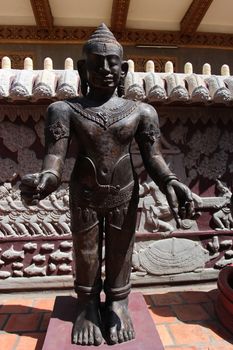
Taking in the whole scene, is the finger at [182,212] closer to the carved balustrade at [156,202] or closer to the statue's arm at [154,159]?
the statue's arm at [154,159]

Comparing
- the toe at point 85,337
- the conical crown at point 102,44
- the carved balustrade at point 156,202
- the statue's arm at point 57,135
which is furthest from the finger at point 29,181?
the carved balustrade at point 156,202

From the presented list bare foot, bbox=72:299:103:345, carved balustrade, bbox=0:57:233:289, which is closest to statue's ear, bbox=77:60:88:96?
carved balustrade, bbox=0:57:233:289

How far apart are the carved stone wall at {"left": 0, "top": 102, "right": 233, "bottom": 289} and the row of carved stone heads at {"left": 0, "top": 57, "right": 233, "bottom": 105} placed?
37 cm

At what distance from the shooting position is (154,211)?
3.74 metres

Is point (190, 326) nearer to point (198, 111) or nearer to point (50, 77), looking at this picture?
point (198, 111)

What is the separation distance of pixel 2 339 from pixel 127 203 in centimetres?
150

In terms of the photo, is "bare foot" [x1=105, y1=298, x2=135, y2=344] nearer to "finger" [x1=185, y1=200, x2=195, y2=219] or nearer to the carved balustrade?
"finger" [x1=185, y1=200, x2=195, y2=219]

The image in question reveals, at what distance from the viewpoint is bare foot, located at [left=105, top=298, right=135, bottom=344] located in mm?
2080

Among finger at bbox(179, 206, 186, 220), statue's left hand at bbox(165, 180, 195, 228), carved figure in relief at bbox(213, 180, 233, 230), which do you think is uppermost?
statue's left hand at bbox(165, 180, 195, 228)

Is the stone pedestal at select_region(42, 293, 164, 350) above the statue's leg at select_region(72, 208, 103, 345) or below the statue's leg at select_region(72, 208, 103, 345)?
below

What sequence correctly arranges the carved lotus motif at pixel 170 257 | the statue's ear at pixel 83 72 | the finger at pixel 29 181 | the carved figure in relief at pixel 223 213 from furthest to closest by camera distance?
the carved figure in relief at pixel 223 213 < the carved lotus motif at pixel 170 257 < the statue's ear at pixel 83 72 < the finger at pixel 29 181

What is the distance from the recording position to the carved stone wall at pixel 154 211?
362cm

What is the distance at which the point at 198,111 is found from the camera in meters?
3.73

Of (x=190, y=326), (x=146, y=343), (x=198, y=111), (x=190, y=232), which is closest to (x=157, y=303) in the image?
(x=190, y=326)
